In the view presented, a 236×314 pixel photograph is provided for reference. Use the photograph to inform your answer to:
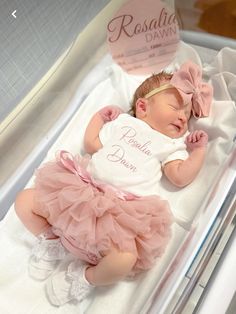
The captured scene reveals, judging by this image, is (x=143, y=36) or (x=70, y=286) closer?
(x=70, y=286)

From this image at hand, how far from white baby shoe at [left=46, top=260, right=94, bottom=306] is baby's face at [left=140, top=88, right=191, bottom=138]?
38 cm

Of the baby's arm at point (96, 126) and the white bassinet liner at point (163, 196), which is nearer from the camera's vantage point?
the white bassinet liner at point (163, 196)

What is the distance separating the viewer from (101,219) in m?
0.86

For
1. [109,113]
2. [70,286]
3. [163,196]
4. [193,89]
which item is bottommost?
[70,286]

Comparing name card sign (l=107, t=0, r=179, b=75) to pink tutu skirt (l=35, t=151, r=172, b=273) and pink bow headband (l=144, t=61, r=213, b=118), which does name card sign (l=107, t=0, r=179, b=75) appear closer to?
pink bow headband (l=144, t=61, r=213, b=118)

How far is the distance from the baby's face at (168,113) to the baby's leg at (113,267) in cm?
35

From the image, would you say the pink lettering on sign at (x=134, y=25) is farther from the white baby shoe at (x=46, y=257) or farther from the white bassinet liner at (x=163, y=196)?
the white baby shoe at (x=46, y=257)

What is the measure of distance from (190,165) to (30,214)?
37cm

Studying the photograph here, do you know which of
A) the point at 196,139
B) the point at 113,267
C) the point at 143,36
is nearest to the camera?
the point at 113,267

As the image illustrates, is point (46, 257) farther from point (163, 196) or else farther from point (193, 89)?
point (193, 89)

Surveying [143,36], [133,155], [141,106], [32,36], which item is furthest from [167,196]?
[32,36]

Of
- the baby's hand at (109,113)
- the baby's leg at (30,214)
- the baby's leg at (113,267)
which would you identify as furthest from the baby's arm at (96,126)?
the baby's leg at (113,267)

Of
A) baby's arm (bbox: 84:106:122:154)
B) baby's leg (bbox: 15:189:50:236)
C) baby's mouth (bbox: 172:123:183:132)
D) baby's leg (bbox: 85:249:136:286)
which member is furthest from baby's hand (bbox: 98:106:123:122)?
baby's leg (bbox: 85:249:136:286)

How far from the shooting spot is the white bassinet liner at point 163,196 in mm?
884
